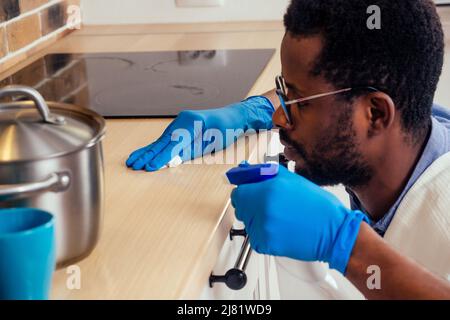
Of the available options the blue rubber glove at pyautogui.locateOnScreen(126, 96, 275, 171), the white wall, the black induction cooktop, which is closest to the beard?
the blue rubber glove at pyautogui.locateOnScreen(126, 96, 275, 171)

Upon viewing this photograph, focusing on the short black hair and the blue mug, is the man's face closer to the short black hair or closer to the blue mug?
the short black hair

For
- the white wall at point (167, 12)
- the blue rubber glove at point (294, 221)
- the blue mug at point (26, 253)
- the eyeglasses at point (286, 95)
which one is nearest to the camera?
the blue mug at point (26, 253)

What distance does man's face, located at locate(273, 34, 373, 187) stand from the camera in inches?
44.2

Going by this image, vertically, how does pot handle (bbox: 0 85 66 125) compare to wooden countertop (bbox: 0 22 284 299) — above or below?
above

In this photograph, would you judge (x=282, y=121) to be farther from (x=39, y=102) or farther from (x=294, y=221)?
(x=39, y=102)

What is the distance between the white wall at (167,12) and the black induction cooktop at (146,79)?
352mm

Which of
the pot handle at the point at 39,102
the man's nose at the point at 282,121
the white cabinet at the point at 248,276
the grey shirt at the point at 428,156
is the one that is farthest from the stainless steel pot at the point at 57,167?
the grey shirt at the point at 428,156

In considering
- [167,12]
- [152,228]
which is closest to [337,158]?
[152,228]

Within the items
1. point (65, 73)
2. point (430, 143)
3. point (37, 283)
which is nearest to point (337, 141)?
point (430, 143)

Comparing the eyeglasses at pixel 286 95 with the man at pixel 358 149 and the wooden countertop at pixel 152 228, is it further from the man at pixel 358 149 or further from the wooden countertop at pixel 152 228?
the wooden countertop at pixel 152 228

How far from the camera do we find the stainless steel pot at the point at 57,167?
737 millimetres

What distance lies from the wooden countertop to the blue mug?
9 cm

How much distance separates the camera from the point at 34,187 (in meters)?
0.73

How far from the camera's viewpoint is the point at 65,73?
67.1 inches
